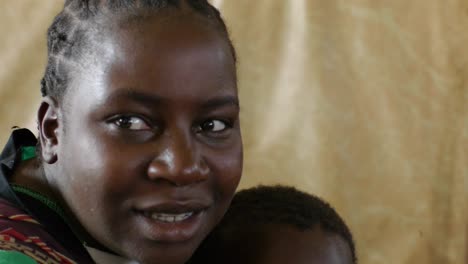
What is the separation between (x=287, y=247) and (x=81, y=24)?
38cm

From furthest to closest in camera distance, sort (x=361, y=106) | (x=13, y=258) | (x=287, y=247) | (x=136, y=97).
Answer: (x=361, y=106) → (x=287, y=247) → (x=136, y=97) → (x=13, y=258)

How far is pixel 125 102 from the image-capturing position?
908 millimetres

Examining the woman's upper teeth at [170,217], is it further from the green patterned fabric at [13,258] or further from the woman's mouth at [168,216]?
the green patterned fabric at [13,258]

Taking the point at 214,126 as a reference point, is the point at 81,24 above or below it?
above

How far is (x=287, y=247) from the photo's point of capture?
103 cm

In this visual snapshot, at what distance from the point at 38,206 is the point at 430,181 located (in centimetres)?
104

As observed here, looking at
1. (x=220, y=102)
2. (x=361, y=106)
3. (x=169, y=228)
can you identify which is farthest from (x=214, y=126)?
(x=361, y=106)

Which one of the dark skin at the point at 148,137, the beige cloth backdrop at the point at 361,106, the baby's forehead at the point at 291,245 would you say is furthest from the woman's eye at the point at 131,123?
the beige cloth backdrop at the point at 361,106

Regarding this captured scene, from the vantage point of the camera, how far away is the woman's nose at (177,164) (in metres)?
0.88

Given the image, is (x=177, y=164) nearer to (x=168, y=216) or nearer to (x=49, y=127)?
(x=168, y=216)

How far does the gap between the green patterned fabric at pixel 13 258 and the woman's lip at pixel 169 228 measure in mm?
156

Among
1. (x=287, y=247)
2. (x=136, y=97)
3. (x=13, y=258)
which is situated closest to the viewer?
(x=13, y=258)

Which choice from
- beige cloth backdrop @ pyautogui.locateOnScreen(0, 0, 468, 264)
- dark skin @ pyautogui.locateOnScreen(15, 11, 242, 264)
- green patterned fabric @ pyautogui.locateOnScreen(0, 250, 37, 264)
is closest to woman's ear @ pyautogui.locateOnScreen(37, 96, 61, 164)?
dark skin @ pyautogui.locateOnScreen(15, 11, 242, 264)

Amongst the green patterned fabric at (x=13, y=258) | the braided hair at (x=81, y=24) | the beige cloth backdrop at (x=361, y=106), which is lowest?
the beige cloth backdrop at (x=361, y=106)
